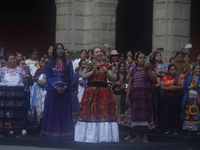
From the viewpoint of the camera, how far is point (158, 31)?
1386 centimetres

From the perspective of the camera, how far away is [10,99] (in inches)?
392

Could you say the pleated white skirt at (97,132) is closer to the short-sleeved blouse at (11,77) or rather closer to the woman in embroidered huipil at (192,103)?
the short-sleeved blouse at (11,77)

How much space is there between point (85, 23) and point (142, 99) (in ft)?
20.9

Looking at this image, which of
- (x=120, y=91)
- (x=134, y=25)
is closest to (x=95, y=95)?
(x=120, y=91)

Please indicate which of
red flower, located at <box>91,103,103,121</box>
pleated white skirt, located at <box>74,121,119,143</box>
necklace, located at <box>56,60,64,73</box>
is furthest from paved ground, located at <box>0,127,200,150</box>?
necklace, located at <box>56,60,64,73</box>

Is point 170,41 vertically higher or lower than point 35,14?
lower

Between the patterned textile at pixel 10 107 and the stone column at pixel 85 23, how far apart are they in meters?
5.07

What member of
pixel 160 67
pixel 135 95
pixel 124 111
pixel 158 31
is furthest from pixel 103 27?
pixel 135 95

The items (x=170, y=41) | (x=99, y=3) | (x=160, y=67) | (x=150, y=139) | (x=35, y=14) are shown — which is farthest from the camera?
(x=35, y=14)

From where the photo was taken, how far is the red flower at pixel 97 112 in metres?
8.71

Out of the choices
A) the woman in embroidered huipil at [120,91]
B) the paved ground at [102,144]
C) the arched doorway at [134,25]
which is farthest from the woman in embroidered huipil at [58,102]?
the arched doorway at [134,25]

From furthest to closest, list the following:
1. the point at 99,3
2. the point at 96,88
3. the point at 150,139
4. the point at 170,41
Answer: the point at 99,3 → the point at 170,41 → the point at 150,139 → the point at 96,88

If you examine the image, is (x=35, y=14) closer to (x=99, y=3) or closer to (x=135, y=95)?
(x=99, y=3)

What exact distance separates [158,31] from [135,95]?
16.5ft
